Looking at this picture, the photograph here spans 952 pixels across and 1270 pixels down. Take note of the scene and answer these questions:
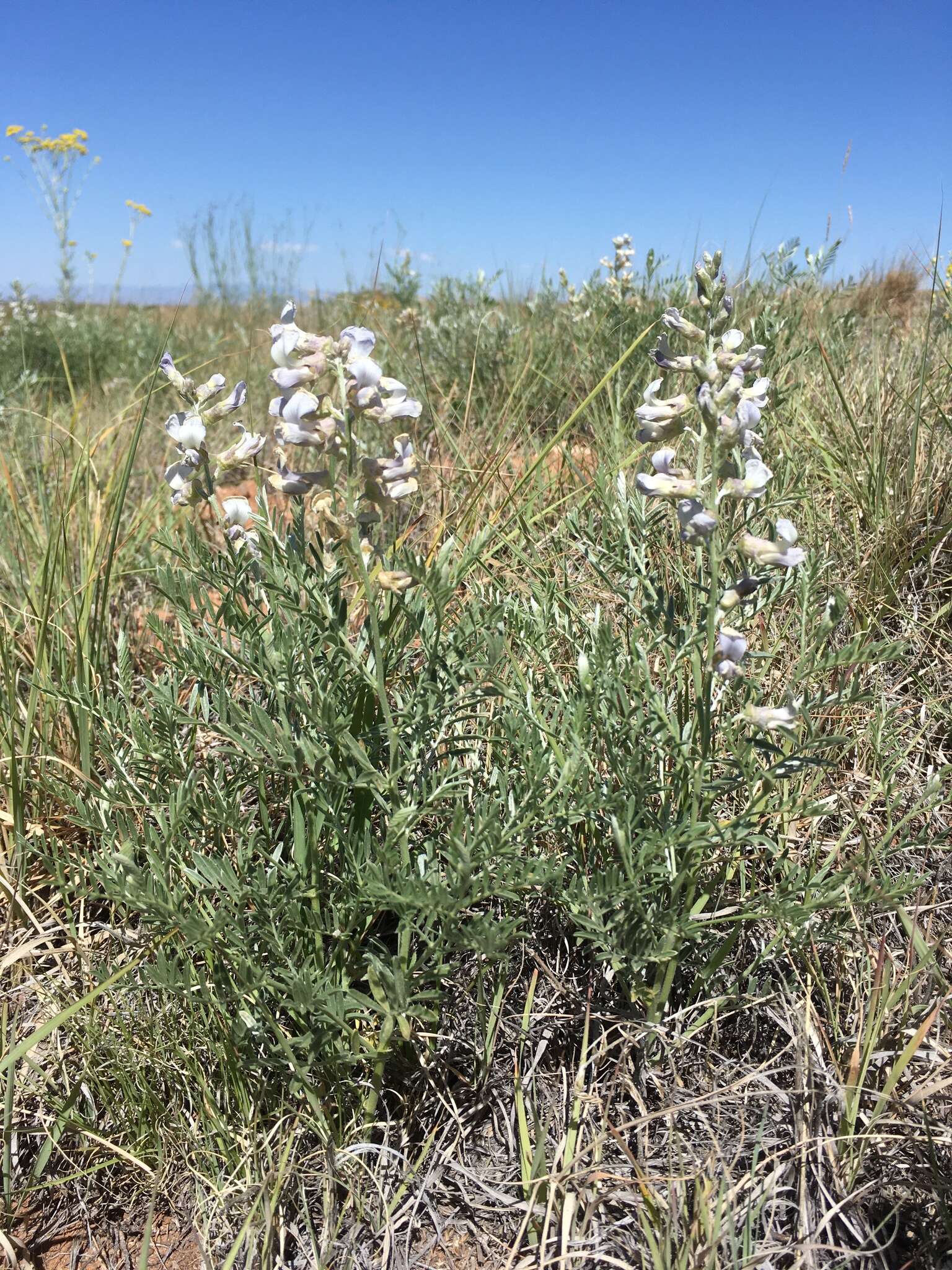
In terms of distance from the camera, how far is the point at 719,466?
1.63 meters

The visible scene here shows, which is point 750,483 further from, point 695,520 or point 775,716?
point 775,716

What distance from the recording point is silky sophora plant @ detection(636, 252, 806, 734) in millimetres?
1553

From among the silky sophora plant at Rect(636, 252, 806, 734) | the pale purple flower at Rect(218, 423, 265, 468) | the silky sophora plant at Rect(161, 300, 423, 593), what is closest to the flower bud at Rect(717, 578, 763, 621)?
the silky sophora plant at Rect(636, 252, 806, 734)

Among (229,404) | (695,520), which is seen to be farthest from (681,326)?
Result: (229,404)

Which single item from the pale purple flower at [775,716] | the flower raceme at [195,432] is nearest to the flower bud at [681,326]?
the pale purple flower at [775,716]

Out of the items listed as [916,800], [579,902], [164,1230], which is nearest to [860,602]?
[916,800]

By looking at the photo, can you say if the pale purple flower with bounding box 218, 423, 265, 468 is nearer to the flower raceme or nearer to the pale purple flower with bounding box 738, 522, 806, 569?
the flower raceme

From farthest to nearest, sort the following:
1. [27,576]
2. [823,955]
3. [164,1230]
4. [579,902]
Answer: [27,576] < [823,955] < [164,1230] < [579,902]

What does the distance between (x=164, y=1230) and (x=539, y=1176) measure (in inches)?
33.5

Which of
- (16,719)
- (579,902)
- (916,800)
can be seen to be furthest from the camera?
(16,719)

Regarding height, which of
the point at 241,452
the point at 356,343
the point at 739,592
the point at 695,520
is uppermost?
the point at 356,343

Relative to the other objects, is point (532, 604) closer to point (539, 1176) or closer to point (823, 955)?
point (823, 955)

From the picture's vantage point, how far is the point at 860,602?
268 cm

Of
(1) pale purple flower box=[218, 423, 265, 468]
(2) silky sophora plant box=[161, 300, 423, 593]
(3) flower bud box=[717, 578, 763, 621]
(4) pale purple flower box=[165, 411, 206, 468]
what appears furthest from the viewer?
(1) pale purple flower box=[218, 423, 265, 468]
